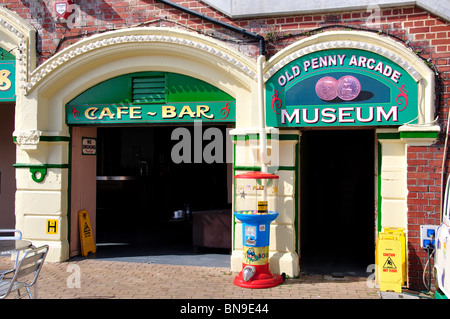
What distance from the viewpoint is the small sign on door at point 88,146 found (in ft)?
28.9

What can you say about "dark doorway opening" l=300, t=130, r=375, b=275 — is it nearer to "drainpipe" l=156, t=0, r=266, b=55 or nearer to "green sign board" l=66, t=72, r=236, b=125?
"green sign board" l=66, t=72, r=236, b=125

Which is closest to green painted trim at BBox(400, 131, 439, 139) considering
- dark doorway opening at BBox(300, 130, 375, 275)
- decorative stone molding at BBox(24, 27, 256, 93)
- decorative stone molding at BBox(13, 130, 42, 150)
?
decorative stone molding at BBox(24, 27, 256, 93)

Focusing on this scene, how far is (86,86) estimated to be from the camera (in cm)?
829

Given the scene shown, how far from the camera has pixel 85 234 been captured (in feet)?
28.6

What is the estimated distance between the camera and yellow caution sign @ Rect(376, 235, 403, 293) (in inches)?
252

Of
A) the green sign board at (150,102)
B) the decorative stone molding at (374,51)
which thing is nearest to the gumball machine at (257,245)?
the green sign board at (150,102)

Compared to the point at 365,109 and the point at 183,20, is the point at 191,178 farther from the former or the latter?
the point at 365,109

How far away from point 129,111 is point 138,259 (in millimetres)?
2794

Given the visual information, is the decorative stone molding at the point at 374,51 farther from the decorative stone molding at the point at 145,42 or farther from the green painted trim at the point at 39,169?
the green painted trim at the point at 39,169

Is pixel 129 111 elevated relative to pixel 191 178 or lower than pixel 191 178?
elevated

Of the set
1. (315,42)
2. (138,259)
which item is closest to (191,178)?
(138,259)

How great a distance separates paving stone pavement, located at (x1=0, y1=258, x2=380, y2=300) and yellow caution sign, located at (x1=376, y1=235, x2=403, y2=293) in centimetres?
25

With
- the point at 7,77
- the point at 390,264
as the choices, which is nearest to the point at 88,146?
the point at 7,77

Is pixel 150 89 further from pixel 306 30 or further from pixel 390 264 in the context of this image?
pixel 390 264
